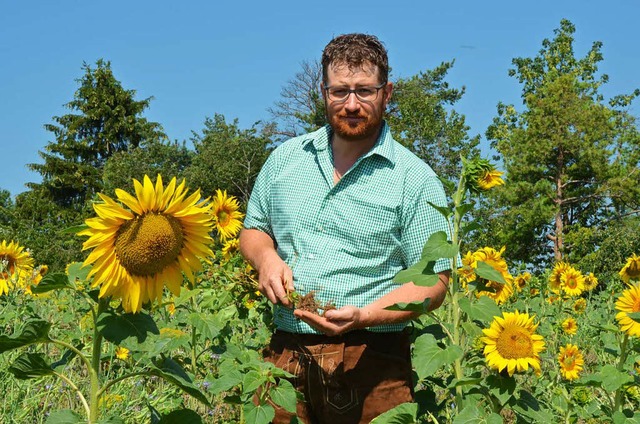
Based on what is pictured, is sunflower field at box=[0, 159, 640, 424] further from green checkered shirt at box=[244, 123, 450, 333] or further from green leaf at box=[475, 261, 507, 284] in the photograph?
green checkered shirt at box=[244, 123, 450, 333]

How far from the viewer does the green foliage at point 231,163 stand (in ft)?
124

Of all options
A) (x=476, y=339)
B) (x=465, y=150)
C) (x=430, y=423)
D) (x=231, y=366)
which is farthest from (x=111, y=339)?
(x=465, y=150)

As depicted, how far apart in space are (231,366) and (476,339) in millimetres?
815

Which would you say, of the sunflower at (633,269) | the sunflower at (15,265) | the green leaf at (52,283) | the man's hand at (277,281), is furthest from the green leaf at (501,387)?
the sunflower at (15,265)

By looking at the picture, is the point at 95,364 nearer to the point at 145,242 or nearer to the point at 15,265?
the point at 145,242

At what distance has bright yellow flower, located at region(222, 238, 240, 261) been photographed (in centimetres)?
443

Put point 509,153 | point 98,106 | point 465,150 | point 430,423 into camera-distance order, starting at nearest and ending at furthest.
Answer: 1. point 430,423
2. point 509,153
3. point 465,150
4. point 98,106

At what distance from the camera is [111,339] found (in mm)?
2189

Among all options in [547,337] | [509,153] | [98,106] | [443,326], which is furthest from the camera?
[98,106]

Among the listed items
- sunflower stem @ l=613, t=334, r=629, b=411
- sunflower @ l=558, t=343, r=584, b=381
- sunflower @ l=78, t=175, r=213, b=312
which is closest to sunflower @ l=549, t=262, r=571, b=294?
sunflower @ l=558, t=343, r=584, b=381

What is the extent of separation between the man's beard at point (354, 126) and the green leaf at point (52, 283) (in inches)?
47.1

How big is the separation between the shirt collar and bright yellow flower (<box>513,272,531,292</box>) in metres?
3.61

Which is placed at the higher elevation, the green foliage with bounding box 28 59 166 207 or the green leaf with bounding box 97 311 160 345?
the green foliage with bounding box 28 59 166 207

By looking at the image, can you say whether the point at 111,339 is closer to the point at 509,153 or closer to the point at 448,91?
the point at 509,153
